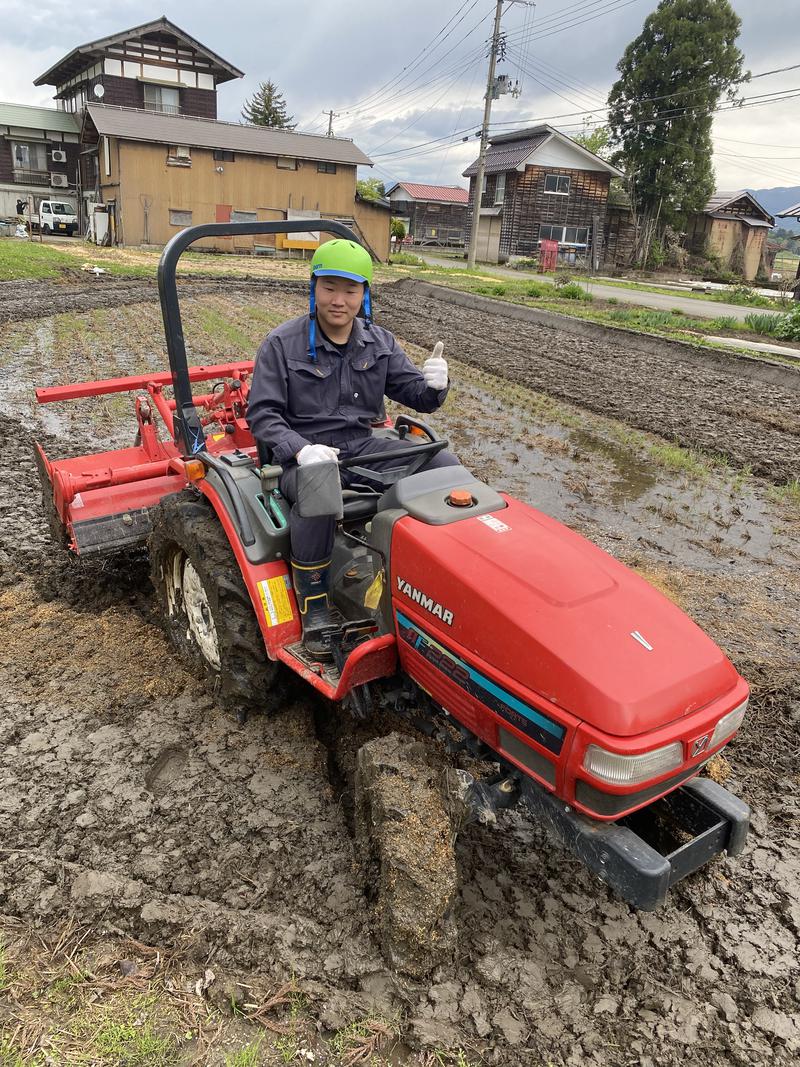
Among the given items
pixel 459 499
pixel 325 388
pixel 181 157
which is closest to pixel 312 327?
pixel 325 388

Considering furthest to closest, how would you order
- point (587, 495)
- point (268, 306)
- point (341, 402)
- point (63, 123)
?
point (63, 123), point (268, 306), point (587, 495), point (341, 402)

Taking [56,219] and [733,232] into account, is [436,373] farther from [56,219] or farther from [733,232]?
[733,232]

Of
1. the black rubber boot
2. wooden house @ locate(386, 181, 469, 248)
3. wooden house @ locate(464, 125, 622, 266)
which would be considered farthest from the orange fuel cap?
wooden house @ locate(386, 181, 469, 248)

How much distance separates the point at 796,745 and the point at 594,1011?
1691 millimetres

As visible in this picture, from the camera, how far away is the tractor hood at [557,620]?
6.23ft

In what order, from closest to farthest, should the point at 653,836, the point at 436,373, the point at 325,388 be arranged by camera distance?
the point at 653,836 < the point at 325,388 < the point at 436,373

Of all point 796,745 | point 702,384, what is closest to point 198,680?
point 796,745

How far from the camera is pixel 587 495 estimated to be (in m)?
6.14

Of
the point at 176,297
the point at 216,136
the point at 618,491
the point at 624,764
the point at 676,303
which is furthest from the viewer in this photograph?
the point at 216,136

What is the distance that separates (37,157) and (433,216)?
23820 mm

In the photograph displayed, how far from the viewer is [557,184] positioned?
37.1m

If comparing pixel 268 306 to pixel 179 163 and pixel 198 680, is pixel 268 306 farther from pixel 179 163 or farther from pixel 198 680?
pixel 179 163

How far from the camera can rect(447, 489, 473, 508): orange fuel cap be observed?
98.5 inches

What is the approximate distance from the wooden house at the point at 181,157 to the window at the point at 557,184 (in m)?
10.2
